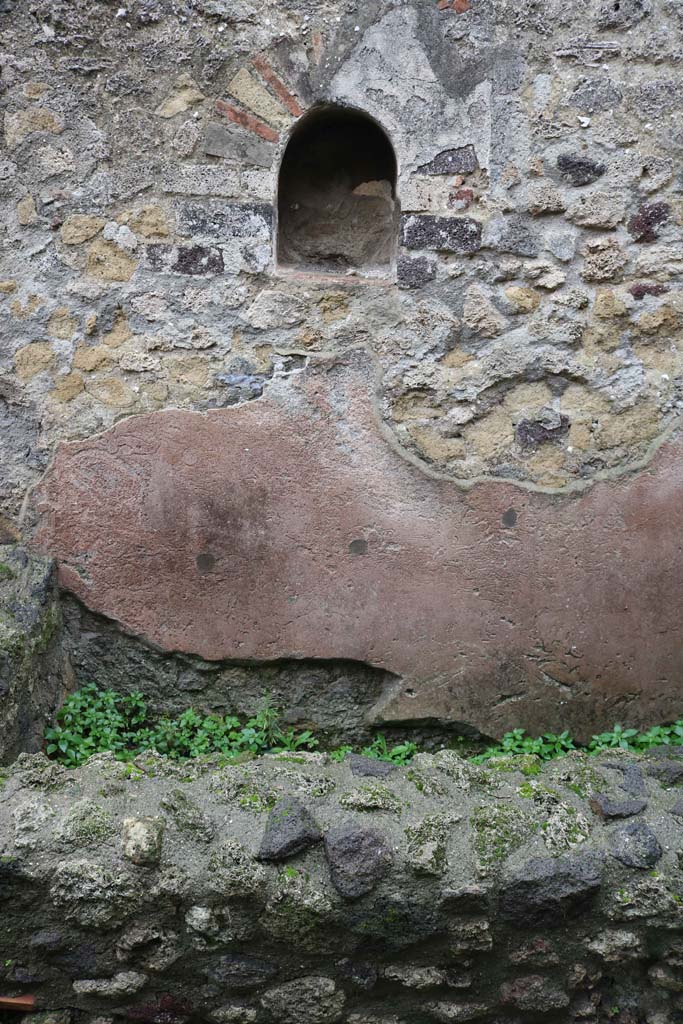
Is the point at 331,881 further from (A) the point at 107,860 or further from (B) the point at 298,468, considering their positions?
(B) the point at 298,468

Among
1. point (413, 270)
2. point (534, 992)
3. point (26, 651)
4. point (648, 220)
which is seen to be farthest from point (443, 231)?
point (534, 992)

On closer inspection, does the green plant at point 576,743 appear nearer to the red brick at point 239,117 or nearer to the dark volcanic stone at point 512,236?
the dark volcanic stone at point 512,236

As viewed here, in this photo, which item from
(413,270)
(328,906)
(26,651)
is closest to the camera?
(328,906)

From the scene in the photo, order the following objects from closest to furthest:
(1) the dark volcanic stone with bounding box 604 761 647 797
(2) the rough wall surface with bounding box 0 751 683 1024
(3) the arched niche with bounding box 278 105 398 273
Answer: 1. (2) the rough wall surface with bounding box 0 751 683 1024
2. (1) the dark volcanic stone with bounding box 604 761 647 797
3. (3) the arched niche with bounding box 278 105 398 273

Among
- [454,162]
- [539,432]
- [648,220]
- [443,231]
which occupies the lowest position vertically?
[539,432]

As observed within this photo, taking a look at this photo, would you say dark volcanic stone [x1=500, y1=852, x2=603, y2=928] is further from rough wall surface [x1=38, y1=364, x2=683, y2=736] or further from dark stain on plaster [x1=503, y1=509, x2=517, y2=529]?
dark stain on plaster [x1=503, y1=509, x2=517, y2=529]

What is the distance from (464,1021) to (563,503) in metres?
1.59

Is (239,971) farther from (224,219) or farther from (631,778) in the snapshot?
(224,219)

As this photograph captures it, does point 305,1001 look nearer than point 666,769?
Yes

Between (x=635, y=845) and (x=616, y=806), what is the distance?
0.11m

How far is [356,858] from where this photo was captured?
6.29 feet

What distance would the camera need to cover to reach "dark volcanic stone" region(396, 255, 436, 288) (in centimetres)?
303

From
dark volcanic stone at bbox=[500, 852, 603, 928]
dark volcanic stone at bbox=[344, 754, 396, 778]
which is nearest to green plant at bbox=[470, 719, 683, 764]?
dark volcanic stone at bbox=[344, 754, 396, 778]

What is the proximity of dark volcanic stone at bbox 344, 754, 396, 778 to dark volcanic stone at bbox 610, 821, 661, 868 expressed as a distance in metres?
Result: 0.53
